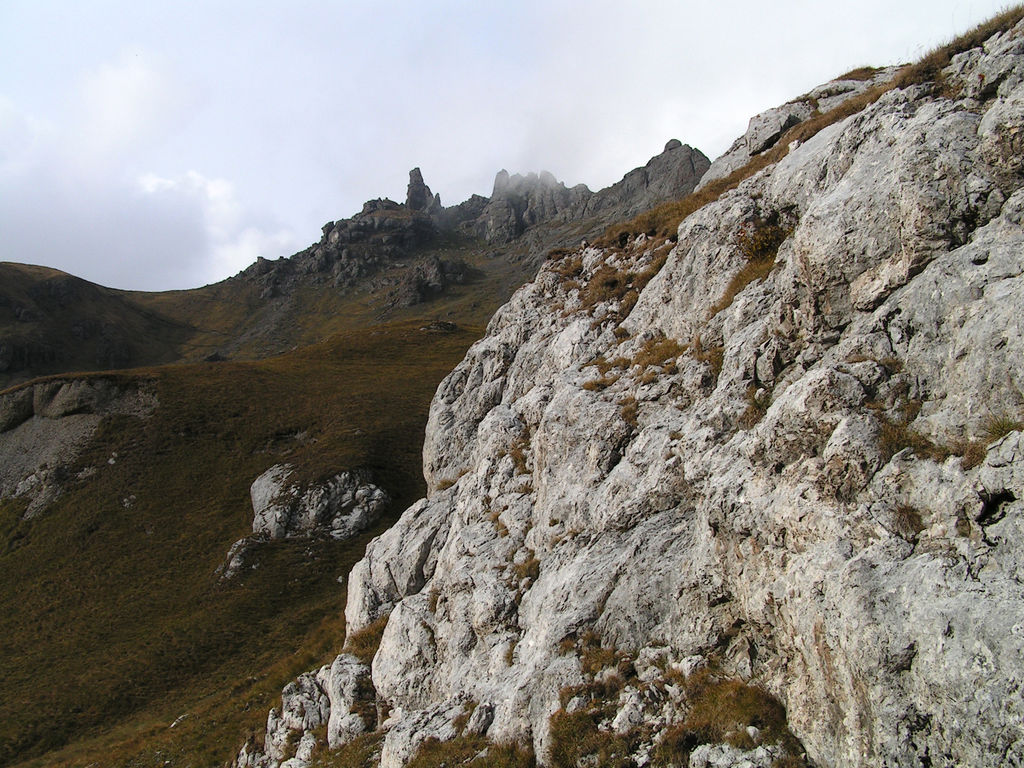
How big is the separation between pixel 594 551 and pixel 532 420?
366 inches

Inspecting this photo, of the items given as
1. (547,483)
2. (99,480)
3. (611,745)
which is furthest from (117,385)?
(611,745)

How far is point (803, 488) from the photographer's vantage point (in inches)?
464

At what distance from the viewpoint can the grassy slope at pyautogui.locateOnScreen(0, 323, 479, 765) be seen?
33.7 m

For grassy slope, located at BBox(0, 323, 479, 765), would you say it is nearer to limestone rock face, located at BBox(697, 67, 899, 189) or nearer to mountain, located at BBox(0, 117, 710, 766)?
mountain, located at BBox(0, 117, 710, 766)

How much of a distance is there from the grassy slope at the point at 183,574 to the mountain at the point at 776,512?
1378cm

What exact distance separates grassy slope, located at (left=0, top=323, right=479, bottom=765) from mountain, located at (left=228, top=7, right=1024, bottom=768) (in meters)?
13.8

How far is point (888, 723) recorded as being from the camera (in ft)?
27.8

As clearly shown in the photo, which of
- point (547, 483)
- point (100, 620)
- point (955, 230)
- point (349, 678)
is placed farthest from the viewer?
point (100, 620)

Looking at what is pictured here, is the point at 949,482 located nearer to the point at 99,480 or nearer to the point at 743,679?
the point at 743,679

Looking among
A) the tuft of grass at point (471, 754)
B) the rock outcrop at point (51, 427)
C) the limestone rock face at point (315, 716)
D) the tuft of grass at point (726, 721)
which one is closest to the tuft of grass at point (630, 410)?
the tuft of grass at point (726, 721)

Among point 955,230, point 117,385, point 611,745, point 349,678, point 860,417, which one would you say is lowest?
point 349,678

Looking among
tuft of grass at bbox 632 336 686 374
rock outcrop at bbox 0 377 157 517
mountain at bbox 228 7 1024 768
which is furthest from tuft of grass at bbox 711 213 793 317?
rock outcrop at bbox 0 377 157 517

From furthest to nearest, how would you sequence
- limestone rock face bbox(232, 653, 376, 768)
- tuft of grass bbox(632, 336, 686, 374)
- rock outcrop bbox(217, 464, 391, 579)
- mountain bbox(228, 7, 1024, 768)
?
rock outcrop bbox(217, 464, 391, 579)
limestone rock face bbox(232, 653, 376, 768)
tuft of grass bbox(632, 336, 686, 374)
mountain bbox(228, 7, 1024, 768)

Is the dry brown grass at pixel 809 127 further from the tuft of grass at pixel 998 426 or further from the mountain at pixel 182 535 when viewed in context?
the mountain at pixel 182 535
